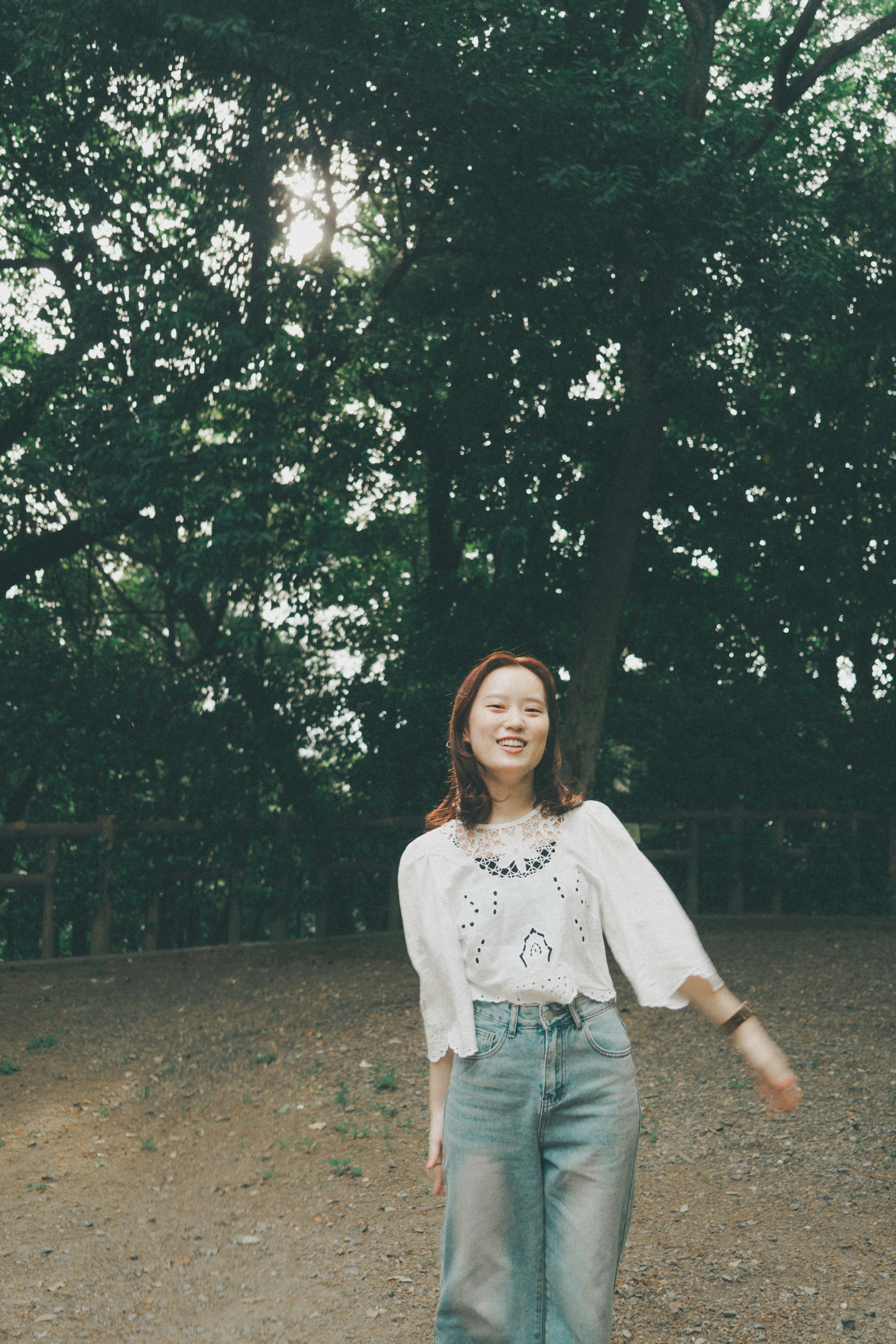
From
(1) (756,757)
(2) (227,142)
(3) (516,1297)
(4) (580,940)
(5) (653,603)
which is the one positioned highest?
(2) (227,142)

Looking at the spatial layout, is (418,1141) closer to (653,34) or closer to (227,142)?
(227,142)

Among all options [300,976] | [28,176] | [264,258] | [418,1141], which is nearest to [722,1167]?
[418,1141]

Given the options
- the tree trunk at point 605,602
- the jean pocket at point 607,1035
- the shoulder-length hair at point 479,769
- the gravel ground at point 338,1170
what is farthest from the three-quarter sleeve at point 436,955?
the tree trunk at point 605,602

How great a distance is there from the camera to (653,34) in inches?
468

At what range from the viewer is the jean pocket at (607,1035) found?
242 cm

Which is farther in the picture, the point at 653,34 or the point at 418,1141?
the point at 653,34

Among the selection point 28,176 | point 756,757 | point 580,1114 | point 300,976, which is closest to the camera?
point 580,1114

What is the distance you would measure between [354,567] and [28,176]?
15.3 feet

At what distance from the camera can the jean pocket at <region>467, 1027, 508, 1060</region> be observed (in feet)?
8.00

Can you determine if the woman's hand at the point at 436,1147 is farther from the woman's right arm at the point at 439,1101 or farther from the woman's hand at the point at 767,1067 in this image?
the woman's hand at the point at 767,1067

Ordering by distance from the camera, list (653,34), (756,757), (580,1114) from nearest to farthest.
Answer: (580,1114) → (653,34) → (756,757)

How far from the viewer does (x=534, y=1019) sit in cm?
244

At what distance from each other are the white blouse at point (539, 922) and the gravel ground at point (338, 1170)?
2.06 meters

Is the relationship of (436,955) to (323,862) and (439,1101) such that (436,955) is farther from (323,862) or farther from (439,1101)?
(323,862)
